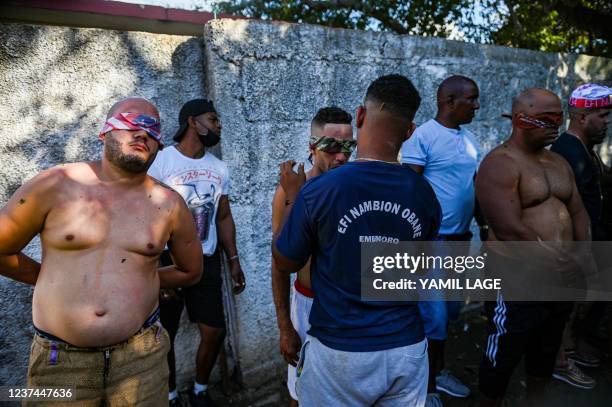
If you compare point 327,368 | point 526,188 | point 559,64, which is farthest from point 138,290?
point 559,64

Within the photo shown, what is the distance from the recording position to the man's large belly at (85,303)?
7.16 ft

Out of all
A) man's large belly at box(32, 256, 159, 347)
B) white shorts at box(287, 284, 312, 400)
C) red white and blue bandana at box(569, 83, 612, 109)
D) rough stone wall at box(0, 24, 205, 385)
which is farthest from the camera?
red white and blue bandana at box(569, 83, 612, 109)

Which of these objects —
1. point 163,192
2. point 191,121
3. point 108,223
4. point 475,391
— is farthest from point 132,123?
point 475,391

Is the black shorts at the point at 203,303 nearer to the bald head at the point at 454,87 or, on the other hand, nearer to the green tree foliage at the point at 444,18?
the bald head at the point at 454,87

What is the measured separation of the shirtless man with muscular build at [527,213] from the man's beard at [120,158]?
2124 millimetres

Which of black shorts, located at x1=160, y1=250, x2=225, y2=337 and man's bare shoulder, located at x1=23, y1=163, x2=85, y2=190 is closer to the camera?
man's bare shoulder, located at x1=23, y1=163, x2=85, y2=190

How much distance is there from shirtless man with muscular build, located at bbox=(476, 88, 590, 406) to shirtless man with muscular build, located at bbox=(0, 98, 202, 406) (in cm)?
204

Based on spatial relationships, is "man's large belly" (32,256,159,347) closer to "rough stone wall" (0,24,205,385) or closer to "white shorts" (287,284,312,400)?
"white shorts" (287,284,312,400)

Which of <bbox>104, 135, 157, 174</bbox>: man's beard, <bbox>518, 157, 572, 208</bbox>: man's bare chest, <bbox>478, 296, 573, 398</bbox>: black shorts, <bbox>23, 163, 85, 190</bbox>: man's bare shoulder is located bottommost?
<bbox>478, 296, 573, 398</bbox>: black shorts

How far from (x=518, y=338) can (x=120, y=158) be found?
257cm

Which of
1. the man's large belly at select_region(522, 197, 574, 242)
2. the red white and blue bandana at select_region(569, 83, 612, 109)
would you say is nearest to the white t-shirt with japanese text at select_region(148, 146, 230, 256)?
the man's large belly at select_region(522, 197, 574, 242)

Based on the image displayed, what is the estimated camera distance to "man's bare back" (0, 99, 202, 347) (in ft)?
7.18

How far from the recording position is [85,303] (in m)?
2.19

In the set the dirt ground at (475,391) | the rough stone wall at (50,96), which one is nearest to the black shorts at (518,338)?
the dirt ground at (475,391)
